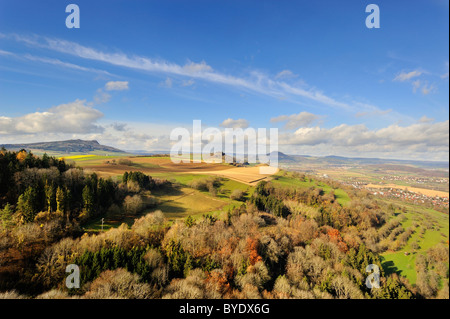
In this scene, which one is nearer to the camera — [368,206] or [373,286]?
[373,286]

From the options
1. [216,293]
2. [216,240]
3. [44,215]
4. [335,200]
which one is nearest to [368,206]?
[335,200]

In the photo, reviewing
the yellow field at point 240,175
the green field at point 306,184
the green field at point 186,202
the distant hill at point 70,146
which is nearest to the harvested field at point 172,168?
the yellow field at point 240,175

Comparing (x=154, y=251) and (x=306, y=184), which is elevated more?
(x=306, y=184)

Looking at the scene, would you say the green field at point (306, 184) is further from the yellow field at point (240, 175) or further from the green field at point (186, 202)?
the green field at point (186, 202)

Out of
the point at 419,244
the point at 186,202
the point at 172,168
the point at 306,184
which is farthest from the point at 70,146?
the point at 419,244

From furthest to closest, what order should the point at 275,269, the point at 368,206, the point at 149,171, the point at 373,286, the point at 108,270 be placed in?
the point at 368,206
the point at 149,171
the point at 275,269
the point at 373,286
the point at 108,270

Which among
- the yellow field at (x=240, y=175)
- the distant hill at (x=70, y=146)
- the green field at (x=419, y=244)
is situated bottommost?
the green field at (x=419, y=244)

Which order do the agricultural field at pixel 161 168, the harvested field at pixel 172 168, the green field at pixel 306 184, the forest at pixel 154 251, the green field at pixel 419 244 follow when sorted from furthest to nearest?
the green field at pixel 306 184
the harvested field at pixel 172 168
the agricultural field at pixel 161 168
the green field at pixel 419 244
the forest at pixel 154 251

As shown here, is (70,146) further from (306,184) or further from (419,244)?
(419,244)
